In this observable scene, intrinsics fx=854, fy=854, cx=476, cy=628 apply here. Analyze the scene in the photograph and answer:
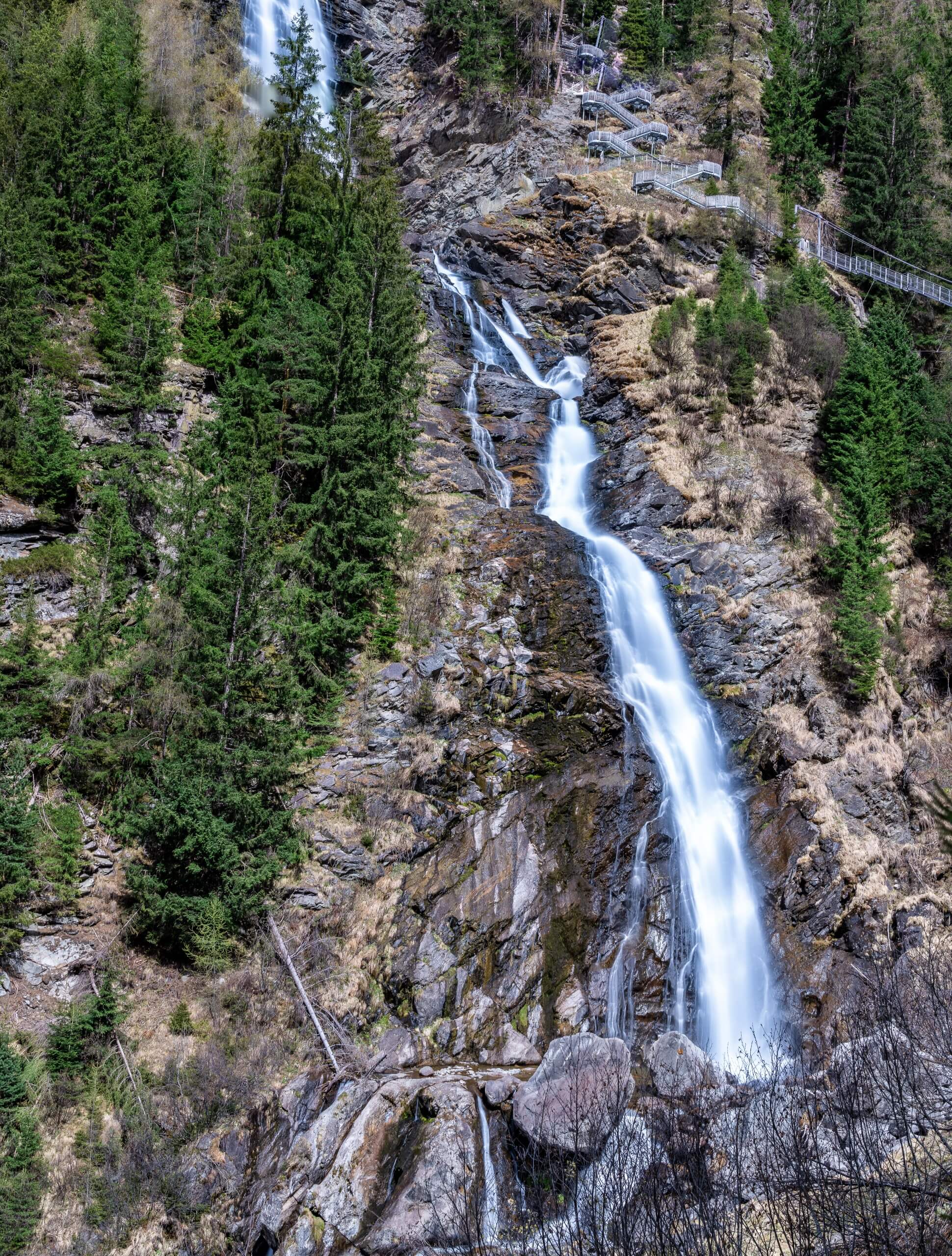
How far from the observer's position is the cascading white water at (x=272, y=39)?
5312cm

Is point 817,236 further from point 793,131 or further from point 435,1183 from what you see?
point 435,1183

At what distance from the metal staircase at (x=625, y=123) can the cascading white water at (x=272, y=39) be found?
1689 centimetres

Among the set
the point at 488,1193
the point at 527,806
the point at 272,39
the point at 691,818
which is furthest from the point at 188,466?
the point at 272,39

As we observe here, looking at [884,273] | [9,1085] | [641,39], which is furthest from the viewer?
[641,39]

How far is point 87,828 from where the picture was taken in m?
19.3

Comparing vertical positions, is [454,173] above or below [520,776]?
above

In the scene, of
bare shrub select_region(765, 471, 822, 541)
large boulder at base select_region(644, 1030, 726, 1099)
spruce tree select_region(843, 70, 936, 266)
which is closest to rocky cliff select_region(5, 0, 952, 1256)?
bare shrub select_region(765, 471, 822, 541)

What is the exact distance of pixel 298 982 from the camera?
17359 mm

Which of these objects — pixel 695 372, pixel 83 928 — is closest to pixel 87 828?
pixel 83 928

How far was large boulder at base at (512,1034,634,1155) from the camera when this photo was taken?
12.4 metres

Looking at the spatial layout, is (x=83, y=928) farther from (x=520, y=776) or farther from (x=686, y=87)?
(x=686, y=87)

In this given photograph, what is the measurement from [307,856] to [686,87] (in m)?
62.9

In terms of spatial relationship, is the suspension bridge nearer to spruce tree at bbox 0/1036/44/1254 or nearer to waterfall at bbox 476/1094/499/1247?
waterfall at bbox 476/1094/499/1247

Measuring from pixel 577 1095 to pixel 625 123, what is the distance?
198 feet
